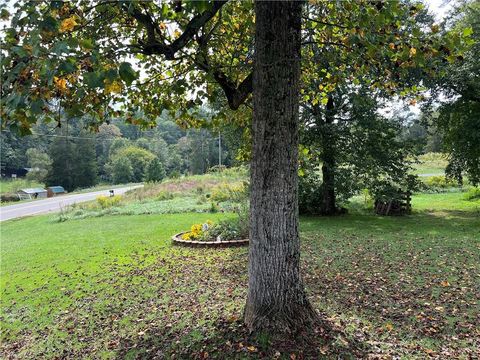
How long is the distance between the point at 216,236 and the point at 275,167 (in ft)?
19.1

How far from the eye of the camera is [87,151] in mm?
48000

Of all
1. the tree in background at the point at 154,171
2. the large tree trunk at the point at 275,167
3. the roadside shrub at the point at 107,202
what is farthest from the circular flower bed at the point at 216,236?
the tree in background at the point at 154,171

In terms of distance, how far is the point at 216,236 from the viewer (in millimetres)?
8570

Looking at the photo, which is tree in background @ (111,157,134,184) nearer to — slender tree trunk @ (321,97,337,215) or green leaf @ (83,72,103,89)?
slender tree trunk @ (321,97,337,215)

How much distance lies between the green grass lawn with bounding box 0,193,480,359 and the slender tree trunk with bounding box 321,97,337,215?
268cm

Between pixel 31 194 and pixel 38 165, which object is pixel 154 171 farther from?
pixel 38 165

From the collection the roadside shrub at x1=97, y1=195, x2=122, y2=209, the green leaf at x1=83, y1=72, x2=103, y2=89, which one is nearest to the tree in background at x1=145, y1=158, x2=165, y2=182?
the roadside shrub at x1=97, y1=195, x2=122, y2=209

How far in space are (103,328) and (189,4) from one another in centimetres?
349

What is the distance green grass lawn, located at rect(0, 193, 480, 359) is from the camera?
3.21 meters

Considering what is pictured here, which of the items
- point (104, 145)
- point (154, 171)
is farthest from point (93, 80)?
point (104, 145)

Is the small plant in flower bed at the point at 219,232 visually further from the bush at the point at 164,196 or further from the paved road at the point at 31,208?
the bush at the point at 164,196

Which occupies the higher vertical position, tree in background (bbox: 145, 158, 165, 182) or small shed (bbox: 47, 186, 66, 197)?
tree in background (bbox: 145, 158, 165, 182)

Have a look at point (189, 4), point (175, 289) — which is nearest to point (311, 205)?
point (175, 289)

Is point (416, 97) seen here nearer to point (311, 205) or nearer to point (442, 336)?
point (442, 336)
